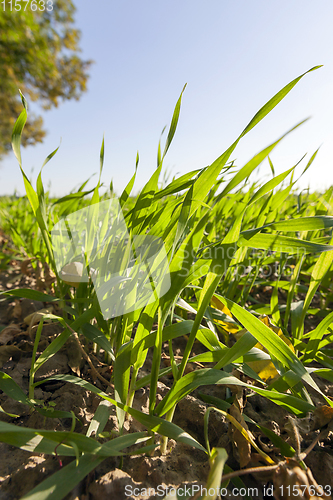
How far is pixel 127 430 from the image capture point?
1.75 feet

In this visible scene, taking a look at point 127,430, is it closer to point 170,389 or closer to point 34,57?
point 170,389

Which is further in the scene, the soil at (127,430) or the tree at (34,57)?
the tree at (34,57)

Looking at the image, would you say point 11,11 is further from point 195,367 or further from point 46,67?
point 195,367

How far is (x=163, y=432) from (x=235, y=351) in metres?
0.19

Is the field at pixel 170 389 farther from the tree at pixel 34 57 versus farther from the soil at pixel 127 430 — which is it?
the tree at pixel 34 57

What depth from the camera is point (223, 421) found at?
566mm

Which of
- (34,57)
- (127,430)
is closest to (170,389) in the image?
(127,430)

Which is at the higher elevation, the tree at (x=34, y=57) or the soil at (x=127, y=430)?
the tree at (x=34, y=57)

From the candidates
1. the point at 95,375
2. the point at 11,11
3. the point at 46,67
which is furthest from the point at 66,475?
the point at 46,67

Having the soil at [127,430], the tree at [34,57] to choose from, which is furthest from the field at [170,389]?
the tree at [34,57]

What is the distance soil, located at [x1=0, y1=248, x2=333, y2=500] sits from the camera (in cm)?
43

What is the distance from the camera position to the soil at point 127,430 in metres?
0.43

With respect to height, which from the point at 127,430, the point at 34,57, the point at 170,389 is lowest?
the point at 127,430

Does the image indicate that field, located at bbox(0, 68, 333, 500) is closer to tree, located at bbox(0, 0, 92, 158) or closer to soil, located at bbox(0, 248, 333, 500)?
soil, located at bbox(0, 248, 333, 500)
